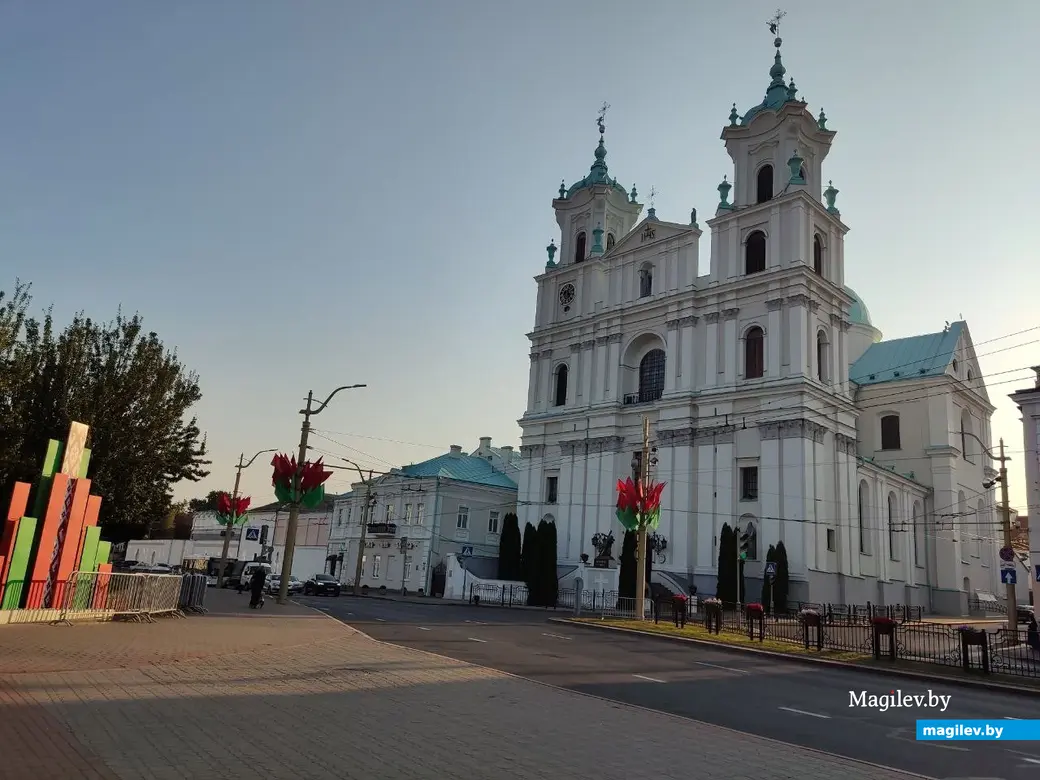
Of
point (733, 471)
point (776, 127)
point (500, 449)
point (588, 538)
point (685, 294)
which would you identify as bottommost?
point (588, 538)

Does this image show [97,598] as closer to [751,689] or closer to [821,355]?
[751,689]

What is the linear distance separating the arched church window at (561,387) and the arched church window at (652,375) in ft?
21.2

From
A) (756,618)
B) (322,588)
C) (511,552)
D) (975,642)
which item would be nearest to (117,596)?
(756,618)

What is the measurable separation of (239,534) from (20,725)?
85.3 meters

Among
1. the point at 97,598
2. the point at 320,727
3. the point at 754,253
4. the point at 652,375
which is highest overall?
the point at 754,253

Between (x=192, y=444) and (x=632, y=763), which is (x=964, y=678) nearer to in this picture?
(x=632, y=763)

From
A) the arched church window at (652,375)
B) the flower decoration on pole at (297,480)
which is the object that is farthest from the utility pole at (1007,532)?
the flower decoration on pole at (297,480)

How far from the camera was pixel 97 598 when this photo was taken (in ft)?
66.3

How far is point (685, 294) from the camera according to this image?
52969 mm

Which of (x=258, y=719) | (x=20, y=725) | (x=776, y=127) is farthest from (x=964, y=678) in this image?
(x=776, y=127)

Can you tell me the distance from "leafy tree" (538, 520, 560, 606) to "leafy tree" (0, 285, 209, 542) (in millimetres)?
23759

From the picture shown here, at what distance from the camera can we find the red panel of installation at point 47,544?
62.0ft

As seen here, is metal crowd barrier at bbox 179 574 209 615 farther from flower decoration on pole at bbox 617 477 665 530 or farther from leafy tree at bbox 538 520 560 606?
leafy tree at bbox 538 520 560 606

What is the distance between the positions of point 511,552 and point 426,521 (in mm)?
8689
